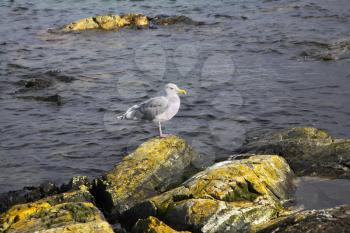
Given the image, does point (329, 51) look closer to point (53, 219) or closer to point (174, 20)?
point (174, 20)

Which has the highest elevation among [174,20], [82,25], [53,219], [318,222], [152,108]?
[82,25]

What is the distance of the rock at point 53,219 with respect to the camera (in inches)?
292

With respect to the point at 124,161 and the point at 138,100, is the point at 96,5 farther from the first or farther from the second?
the point at 124,161

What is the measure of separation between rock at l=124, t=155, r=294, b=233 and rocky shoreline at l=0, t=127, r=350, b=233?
0.01 metres

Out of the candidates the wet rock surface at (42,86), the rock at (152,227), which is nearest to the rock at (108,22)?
the wet rock surface at (42,86)

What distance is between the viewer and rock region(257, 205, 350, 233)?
6.38 meters

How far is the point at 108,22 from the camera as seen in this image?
28.0 meters

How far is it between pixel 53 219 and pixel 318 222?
385 centimetres

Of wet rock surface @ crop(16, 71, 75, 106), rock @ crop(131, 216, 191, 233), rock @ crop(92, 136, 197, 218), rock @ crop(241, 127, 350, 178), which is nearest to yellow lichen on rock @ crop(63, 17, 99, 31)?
wet rock surface @ crop(16, 71, 75, 106)

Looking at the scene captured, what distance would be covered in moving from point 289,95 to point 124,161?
26.7 feet

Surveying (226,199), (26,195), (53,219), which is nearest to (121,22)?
(26,195)

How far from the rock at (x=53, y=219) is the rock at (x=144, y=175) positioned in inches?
44.0

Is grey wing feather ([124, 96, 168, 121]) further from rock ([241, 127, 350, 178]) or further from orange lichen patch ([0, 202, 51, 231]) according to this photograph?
orange lichen patch ([0, 202, 51, 231])

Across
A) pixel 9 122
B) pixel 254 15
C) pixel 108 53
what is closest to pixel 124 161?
pixel 9 122
